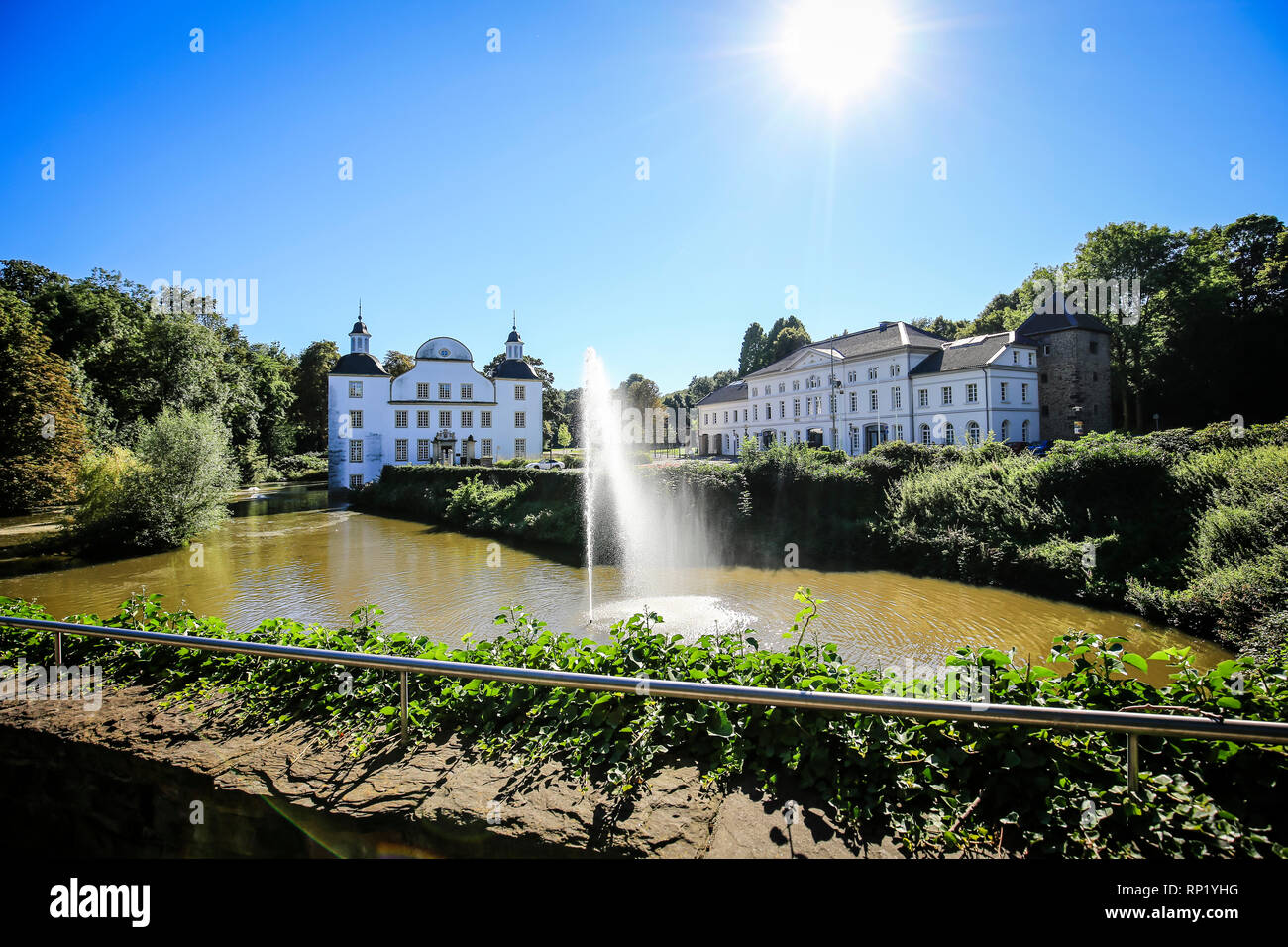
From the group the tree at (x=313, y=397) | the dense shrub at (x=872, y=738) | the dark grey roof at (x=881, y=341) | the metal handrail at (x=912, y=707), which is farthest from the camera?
the tree at (x=313, y=397)

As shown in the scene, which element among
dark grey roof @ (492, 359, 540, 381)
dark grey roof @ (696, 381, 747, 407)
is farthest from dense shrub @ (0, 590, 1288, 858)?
dark grey roof @ (696, 381, 747, 407)

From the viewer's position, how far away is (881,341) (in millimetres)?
57031

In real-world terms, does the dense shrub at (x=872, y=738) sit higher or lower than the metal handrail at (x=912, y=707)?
lower

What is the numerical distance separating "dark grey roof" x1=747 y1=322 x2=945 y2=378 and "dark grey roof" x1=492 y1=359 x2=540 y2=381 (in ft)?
92.0

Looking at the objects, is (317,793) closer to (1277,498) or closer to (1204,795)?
(1204,795)

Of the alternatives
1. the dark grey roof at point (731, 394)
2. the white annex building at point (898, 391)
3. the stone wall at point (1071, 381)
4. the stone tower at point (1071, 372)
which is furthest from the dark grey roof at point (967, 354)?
the dark grey roof at point (731, 394)

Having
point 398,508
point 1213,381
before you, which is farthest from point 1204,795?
point 1213,381

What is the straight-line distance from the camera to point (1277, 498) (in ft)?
44.4

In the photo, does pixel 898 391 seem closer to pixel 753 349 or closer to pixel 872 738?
pixel 753 349

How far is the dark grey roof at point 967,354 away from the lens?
48.6 m

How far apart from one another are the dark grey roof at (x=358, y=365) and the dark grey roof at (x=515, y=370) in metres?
10.2

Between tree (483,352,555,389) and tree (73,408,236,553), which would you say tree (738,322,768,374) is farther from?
tree (73,408,236,553)

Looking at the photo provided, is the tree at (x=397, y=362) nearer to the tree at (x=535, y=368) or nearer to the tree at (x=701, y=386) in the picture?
the tree at (x=535, y=368)

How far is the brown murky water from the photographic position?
45.4 ft
